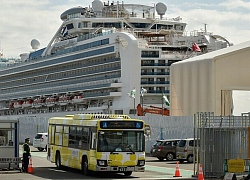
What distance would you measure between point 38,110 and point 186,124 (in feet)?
167

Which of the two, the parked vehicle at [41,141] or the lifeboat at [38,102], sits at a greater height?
the lifeboat at [38,102]

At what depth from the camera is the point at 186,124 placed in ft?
144

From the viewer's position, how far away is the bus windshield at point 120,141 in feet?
84.1

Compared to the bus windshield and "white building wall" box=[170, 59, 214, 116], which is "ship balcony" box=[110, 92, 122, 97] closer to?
"white building wall" box=[170, 59, 214, 116]

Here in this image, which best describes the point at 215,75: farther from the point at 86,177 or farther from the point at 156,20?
the point at 156,20

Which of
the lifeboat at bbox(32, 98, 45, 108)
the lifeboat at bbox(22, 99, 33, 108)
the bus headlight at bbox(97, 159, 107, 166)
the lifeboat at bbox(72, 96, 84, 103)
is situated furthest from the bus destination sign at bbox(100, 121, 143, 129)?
the lifeboat at bbox(22, 99, 33, 108)

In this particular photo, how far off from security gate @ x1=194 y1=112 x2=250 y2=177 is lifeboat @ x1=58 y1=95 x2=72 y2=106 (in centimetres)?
5887

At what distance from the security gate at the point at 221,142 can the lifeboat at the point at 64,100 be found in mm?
58865

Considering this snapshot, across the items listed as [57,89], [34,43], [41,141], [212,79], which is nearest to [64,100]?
[57,89]

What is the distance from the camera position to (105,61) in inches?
3066

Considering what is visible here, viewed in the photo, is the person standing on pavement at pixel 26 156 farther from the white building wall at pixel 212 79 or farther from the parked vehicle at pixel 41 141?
the parked vehicle at pixel 41 141

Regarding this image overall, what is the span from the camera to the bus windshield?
1009 inches

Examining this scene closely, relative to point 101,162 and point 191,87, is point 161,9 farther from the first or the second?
point 101,162

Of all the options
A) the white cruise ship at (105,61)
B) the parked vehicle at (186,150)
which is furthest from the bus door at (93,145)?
the white cruise ship at (105,61)
